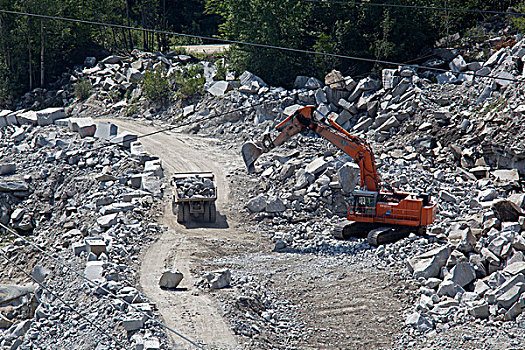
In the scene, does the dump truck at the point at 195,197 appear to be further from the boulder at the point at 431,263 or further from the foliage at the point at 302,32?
the foliage at the point at 302,32

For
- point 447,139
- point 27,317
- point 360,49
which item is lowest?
point 27,317

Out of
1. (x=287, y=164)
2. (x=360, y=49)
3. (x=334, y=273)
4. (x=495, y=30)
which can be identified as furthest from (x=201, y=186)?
(x=495, y=30)

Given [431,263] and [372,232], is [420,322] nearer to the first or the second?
[431,263]

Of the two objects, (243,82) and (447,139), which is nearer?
(447,139)

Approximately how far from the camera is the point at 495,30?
34.8 meters

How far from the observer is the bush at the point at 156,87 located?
38406 mm

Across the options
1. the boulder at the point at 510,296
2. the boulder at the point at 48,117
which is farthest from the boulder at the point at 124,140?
the boulder at the point at 510,296

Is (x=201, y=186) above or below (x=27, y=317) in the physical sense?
above

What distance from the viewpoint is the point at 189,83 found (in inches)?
1479

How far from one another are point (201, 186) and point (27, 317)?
25.3 ft

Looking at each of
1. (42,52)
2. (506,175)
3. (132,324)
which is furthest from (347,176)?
(42,52)

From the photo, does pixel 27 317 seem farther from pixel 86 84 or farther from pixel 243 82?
pixel 86 84

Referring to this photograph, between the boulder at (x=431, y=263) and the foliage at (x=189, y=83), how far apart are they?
20.4 meters

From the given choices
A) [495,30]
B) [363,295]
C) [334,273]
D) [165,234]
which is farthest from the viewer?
[495,30]
